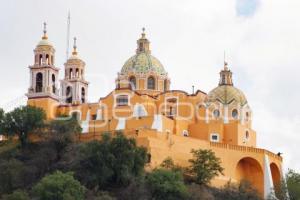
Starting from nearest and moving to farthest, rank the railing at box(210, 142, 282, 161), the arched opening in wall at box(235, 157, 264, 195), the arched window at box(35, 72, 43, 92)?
the railing at box(210, 142, 282, 161) < the arched opening in wall at box(235, 157, 264, 195) < the arched window at box(35, 72, 43, 92)

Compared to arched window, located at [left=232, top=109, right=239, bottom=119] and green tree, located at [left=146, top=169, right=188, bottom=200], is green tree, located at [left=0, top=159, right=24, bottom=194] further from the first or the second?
arched window, located at [left=232, top=109, right=239, bottom=119]

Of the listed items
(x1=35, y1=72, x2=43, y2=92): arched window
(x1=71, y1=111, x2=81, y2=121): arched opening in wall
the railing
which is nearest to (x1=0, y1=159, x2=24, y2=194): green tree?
(x1=71, y1=111, x2=81, y2=121): arched opening in wall

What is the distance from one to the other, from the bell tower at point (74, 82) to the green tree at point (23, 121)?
600 cm

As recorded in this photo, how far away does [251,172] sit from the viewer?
2266 inches

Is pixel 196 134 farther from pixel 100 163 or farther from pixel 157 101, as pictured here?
pixel 100 163

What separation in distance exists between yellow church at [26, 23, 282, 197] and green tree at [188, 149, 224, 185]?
88 cm

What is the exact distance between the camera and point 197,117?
5812 cm

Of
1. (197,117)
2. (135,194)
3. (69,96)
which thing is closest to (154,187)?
(135,194)

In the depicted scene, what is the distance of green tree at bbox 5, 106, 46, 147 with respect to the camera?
2184 inches

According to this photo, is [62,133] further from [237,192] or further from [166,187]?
[237,192]

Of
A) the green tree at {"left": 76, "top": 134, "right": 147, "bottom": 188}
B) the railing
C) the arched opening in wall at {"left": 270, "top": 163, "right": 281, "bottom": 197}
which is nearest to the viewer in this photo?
the green tree at {"left": 76, "top": 134, "right": 147, "bottom": 188}

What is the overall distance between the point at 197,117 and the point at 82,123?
620 centimetres

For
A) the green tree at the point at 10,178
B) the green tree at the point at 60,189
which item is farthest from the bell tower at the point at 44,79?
the green tree at the point at 60,189

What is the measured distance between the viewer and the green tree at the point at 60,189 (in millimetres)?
48531
